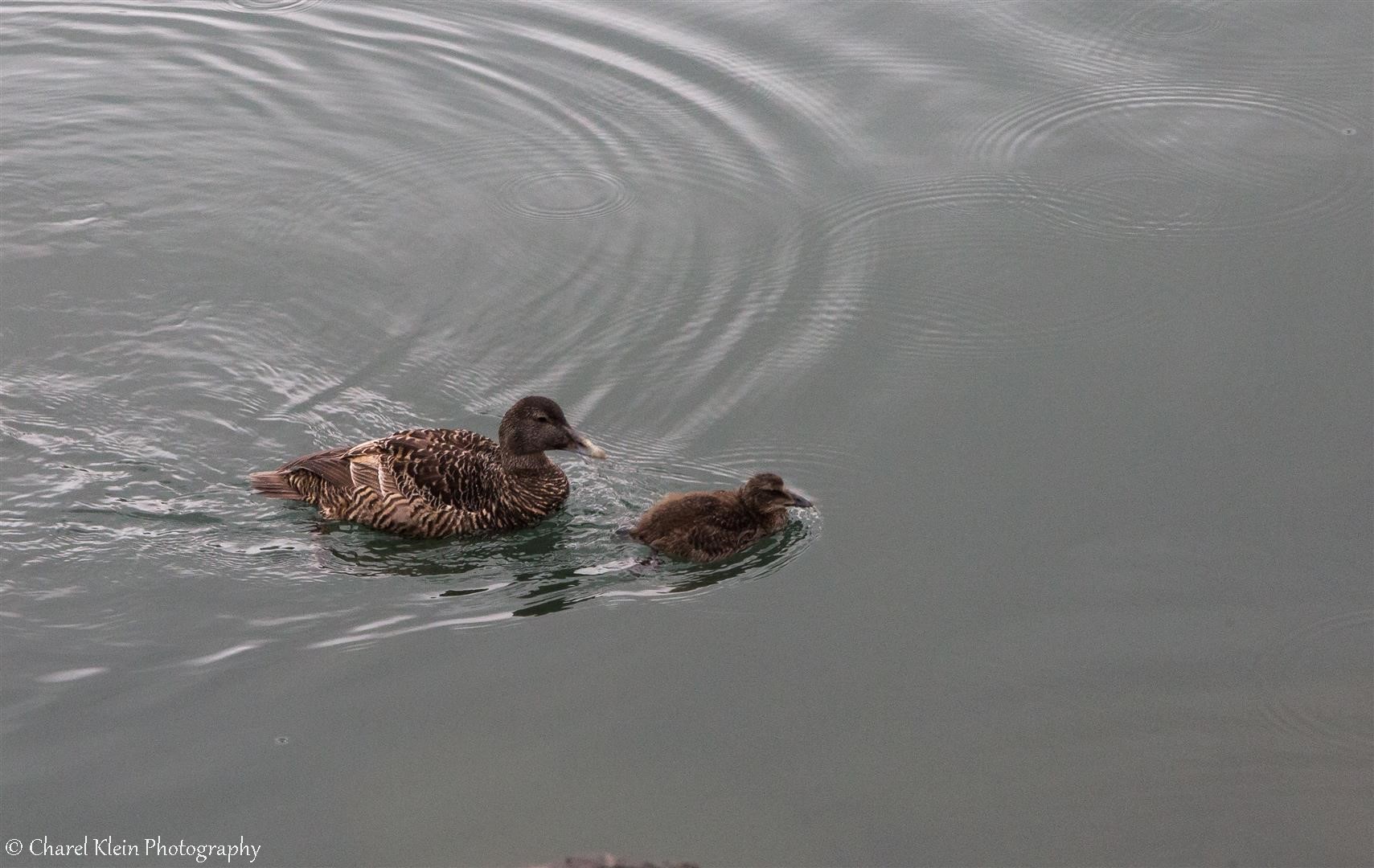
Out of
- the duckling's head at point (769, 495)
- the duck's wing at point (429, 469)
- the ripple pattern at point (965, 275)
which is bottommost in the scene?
the duck's wing at point (429, 469)

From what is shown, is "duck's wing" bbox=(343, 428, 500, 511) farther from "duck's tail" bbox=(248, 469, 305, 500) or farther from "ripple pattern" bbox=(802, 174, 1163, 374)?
"ripple pattern" bbox=(802, 174, 1163, 374)

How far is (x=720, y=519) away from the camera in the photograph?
25.0 ft

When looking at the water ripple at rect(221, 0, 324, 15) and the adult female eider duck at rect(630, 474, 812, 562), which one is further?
the water ripple at rect(221, 0, 324, 15)

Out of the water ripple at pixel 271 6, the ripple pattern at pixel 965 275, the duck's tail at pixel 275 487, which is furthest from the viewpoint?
the water ripple at pixel 271 6

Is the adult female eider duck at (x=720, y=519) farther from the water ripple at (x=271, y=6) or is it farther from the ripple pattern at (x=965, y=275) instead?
the water ripple at (x=271, y=6)

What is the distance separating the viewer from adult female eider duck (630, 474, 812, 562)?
297 inches

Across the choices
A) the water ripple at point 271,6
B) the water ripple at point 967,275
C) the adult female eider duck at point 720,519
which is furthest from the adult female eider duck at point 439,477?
the water ripple at point 271,6

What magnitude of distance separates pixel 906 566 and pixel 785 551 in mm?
678

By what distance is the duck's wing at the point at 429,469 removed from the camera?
7977 mm

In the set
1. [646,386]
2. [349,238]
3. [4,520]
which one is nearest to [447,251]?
[349,238]

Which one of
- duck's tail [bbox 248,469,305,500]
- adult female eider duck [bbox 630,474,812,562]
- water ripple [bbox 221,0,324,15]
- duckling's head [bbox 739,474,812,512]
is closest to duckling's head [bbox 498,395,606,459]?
adult female eider duck [bbox 630,474,812,562]

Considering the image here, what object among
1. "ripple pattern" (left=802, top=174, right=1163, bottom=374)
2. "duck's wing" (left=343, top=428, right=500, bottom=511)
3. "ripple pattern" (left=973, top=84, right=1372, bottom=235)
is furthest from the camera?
"ripple pattern" (left=973, top=84, right=1372, bottom=235)

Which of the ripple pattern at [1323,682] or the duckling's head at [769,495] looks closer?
the ripple pattern at [1323,682]

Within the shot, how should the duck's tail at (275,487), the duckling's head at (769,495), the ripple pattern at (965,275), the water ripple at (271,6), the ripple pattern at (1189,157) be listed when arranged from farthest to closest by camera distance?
the water ripple at (271,6)
the ripple pattern at (1189,157)
the ripple pattern at (965,275)
the duck's tail at (275,487)
the duckling's head at (769,495)
